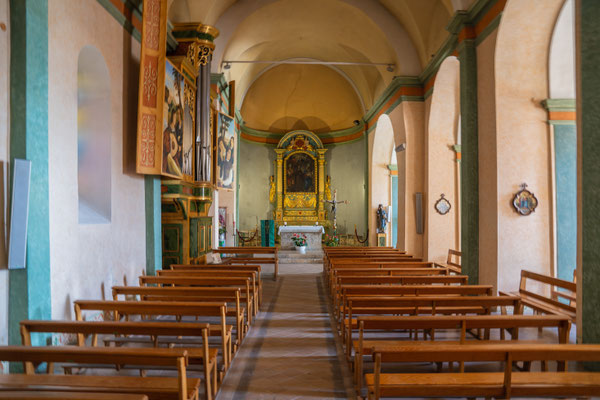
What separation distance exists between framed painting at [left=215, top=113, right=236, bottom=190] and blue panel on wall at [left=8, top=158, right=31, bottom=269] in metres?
6.65

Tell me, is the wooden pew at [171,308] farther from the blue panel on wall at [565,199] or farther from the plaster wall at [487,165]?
the blue panel on wall at [565,199]

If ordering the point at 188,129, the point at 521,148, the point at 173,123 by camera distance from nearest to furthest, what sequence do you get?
the point at 521,148, the point at 173,123, the point at 188,129

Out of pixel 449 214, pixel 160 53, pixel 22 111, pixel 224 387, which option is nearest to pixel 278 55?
pixel 449 214

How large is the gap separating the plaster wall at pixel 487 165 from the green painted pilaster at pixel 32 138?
252 inches

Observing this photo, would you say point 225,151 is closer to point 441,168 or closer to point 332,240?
point 441,168

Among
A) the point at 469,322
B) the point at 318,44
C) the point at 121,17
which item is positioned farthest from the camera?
the point at 318,44

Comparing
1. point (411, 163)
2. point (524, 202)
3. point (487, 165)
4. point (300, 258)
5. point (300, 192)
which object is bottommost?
point (300, 258)

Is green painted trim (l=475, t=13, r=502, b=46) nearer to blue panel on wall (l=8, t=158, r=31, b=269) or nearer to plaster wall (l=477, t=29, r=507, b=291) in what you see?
plaster wall (l=477, t=29, r=507, b=291)

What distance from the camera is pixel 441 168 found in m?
10.5

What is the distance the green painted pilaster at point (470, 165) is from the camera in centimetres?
730

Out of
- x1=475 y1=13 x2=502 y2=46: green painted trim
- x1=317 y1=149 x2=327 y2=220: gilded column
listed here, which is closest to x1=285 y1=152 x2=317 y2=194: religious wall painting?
x1=317 y1=149 x2=327 y2=220: gilded column

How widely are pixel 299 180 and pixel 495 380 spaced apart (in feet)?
54.1

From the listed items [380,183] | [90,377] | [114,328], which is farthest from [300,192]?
[90,377]

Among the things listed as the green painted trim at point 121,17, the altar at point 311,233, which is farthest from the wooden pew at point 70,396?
the altar at point 311,233
